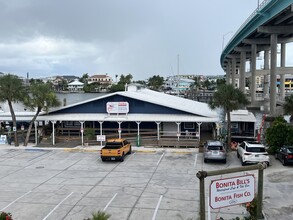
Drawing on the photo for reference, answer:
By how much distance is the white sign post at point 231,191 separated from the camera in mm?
10680

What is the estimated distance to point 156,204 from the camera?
15.8 metres

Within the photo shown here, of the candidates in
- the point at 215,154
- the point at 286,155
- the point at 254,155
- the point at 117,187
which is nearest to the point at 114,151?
the point at 117,187

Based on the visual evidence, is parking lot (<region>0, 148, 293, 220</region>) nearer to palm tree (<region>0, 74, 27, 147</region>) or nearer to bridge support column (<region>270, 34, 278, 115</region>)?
palm tree (<region>0, 74, 27, 147</region>)

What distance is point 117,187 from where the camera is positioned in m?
18.8

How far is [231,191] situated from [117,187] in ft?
29.5

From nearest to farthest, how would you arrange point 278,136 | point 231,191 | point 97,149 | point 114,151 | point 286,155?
point 231,191 → point 286,155 → point 114,151 → point 278,136 → point 97,149

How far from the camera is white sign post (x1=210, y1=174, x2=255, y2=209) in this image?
35.0ft

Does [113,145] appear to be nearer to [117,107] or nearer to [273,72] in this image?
[117,107]

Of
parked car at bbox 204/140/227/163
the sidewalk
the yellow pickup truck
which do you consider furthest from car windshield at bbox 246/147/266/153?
the yellow pickup truck

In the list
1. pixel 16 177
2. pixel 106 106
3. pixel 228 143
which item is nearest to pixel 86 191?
pixel 16 177

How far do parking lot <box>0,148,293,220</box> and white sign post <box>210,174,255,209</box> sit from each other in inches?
130

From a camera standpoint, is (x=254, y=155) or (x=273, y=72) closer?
(x=254, y=155)

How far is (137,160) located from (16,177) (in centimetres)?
866

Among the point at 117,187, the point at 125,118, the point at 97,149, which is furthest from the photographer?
the point at 125,118
